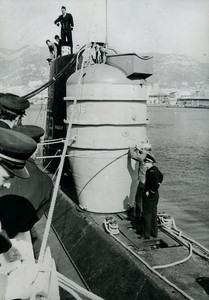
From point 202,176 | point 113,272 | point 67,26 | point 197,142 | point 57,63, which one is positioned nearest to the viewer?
point 113,272

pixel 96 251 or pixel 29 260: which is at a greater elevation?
pixel 29 260

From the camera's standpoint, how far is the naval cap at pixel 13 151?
2.99 metres

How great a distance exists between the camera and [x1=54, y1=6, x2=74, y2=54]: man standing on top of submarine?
12383 millimetres

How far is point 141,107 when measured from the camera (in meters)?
8.00

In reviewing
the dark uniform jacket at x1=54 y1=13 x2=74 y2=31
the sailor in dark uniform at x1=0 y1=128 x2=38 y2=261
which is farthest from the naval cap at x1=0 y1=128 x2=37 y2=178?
the dark uniform jacket at x1=54 y1=13 x2=74 y2=31

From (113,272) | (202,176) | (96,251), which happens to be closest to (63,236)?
(96,251)

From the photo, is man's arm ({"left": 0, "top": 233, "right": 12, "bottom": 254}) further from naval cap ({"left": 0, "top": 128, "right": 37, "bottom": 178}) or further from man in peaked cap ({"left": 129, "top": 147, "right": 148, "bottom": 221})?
man in peaked cap ({"left": 129, "top": 147, "right": 148, "bottom": 221})

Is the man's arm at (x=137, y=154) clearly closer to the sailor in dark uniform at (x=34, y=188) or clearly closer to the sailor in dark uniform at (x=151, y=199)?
the sailor in dark uniform at (x=151, y=199)

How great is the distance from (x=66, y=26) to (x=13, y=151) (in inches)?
411

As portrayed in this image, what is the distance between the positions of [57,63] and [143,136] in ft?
15.2

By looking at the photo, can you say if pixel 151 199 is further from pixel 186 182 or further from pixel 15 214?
pixel 186 182

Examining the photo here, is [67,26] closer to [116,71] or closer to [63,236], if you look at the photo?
[116,71]

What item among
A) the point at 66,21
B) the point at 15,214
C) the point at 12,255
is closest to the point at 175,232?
the point at 15,214

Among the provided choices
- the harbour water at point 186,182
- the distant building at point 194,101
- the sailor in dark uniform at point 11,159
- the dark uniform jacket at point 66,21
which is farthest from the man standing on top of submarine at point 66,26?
the distant building at point 194,101
